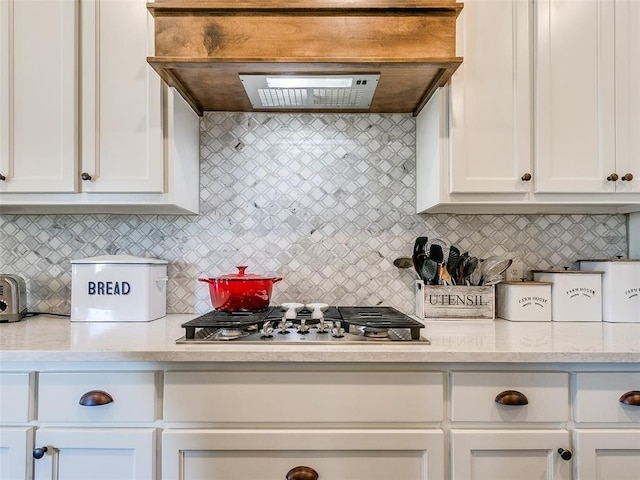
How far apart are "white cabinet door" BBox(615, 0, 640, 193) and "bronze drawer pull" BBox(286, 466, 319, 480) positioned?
146 cm

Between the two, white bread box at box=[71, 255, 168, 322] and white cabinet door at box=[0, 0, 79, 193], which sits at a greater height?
white cabinet door at box=[0, 0, 79, 193]

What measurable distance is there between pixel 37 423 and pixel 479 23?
1943 millimetres

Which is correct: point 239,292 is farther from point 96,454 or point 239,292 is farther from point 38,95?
point 38,95

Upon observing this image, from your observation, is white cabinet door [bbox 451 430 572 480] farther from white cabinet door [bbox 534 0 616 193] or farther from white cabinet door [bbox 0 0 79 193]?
white cabinet door [bbox 0 0 79 193]

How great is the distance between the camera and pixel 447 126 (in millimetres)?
1535

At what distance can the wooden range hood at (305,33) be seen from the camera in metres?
1.37

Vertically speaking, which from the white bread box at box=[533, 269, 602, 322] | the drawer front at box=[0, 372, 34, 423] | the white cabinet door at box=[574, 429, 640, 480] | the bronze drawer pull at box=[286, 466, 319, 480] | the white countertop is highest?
the white bread box at box=[533, 269, 602, 322]

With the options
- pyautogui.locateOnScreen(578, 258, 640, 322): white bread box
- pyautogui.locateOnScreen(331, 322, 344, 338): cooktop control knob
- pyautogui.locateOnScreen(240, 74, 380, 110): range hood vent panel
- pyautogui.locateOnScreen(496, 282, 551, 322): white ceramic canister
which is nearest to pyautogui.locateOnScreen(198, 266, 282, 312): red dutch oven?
pyautogui.locateOnScreen(331, 322, 344, 338): cooktop control knob

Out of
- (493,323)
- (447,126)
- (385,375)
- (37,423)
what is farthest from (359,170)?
(37,423)

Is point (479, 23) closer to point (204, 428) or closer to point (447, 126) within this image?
point (447, 126)

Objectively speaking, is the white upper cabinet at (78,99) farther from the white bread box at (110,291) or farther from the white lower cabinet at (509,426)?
the white lower cabinet at (509,426)

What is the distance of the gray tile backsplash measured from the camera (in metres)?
1.85

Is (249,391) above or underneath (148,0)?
underneath

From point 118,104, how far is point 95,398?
3.36 ft
